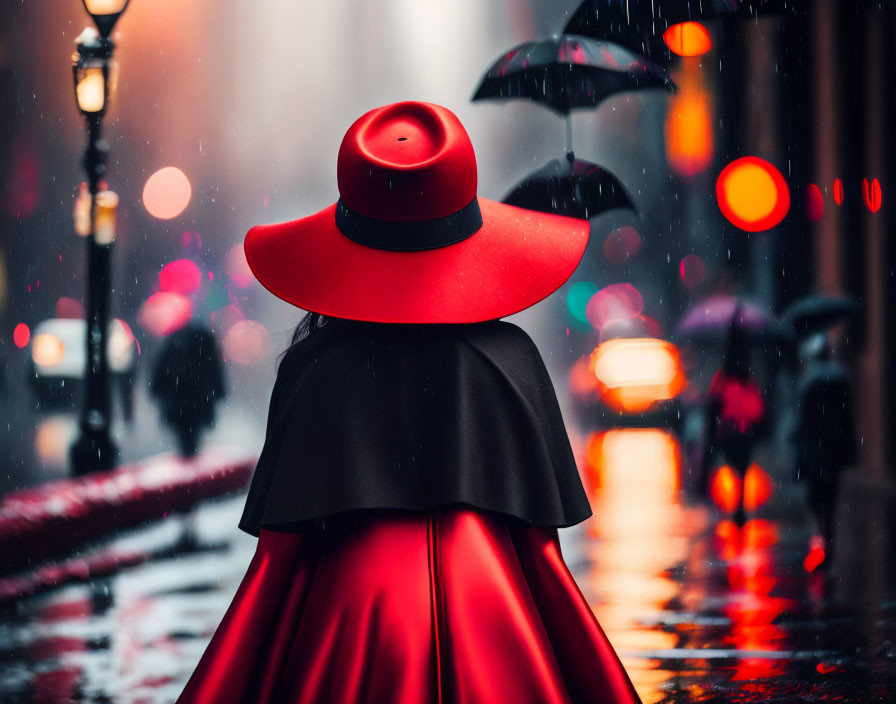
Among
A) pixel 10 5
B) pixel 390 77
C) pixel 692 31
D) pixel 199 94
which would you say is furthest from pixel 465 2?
pixel 692 31

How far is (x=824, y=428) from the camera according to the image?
8.31m

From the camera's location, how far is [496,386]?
2.54 meters

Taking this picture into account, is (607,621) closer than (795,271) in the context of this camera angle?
Yes

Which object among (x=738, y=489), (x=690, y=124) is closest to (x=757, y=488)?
(x=738, y=489)

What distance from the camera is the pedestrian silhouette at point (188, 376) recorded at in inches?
463

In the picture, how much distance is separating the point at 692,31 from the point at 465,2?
49.6 meters

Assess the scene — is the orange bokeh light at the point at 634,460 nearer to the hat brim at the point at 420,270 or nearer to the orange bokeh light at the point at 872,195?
the orange bokeh light at the point at 872,195

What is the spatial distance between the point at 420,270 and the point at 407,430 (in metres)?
0.36

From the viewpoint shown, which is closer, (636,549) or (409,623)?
(409,623)

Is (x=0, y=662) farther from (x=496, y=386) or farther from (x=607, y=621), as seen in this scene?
(x=496, y=386)

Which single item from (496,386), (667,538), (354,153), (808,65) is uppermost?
(808,65)

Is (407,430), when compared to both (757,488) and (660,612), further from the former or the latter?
(757,488)

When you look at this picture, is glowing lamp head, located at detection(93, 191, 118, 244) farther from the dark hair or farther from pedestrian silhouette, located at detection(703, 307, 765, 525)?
the dark hair

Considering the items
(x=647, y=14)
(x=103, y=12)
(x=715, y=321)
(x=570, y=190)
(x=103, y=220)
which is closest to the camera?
(x=647, y=14)
